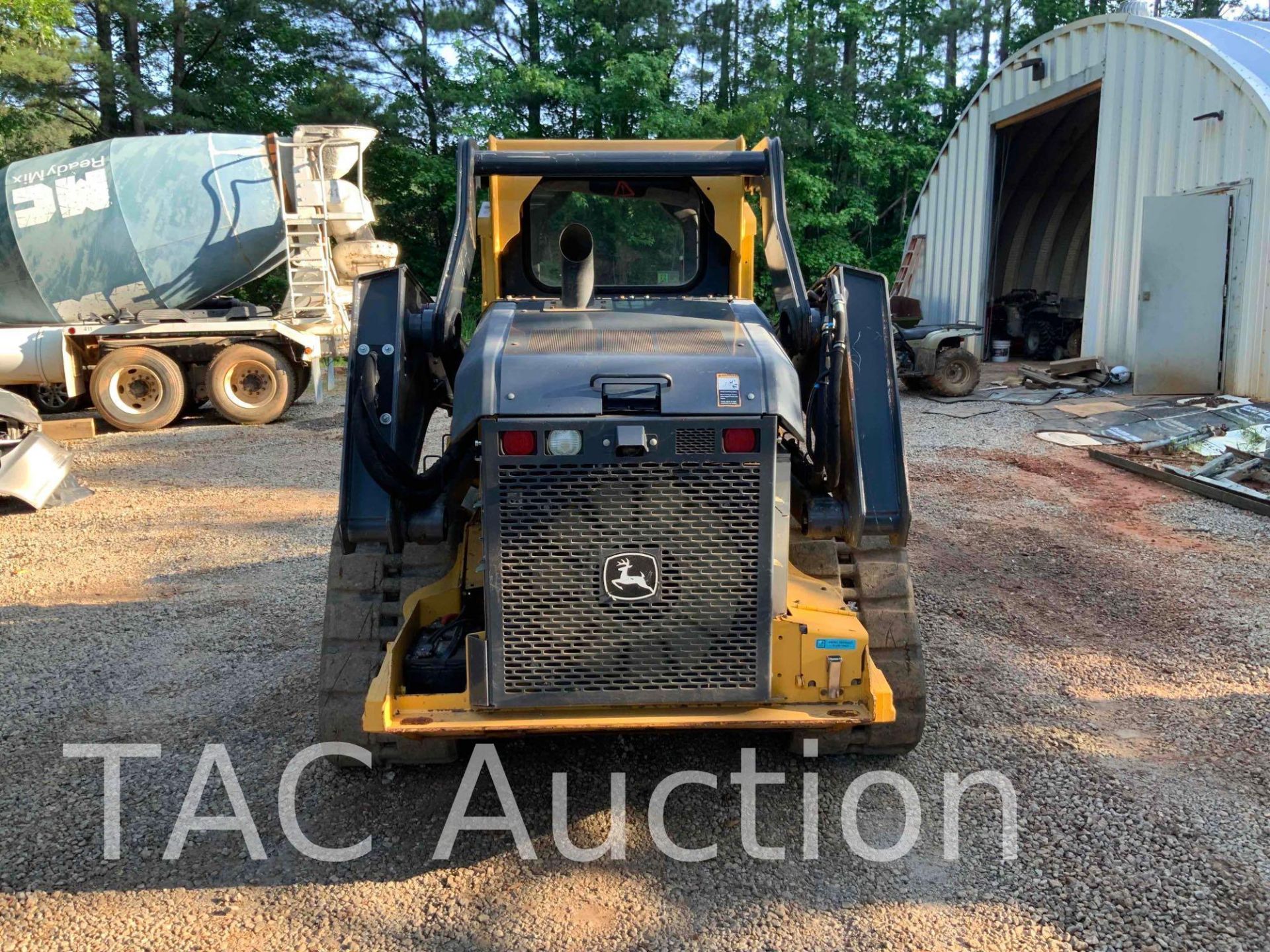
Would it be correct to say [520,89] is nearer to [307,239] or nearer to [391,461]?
[307,239]

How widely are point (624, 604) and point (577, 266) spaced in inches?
53.8

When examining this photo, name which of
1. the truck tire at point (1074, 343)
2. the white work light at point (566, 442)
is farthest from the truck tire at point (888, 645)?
the truck tire at point (1074, 343)

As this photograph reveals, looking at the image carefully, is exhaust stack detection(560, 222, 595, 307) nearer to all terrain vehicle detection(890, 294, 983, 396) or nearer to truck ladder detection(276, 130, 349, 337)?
truck ladder detection(276, 130, 349, 337)

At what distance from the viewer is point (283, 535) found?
7574 millimetres

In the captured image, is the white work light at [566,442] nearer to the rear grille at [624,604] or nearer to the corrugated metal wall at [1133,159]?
the rear grille at [624,604]

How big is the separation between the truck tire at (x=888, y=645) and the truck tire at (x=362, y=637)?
4.84 feet

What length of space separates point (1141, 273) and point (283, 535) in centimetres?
1090

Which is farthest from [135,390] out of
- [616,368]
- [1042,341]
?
[1042,341]

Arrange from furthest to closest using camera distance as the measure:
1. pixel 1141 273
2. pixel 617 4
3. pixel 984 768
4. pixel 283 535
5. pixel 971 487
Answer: pixel 617 4
pixel 1141 273
pixel 971 487
pixel 283 535
pixel 984 768

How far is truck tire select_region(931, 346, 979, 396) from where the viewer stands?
45.9 feet

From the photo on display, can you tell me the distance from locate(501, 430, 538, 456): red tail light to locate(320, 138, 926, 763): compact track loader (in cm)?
2

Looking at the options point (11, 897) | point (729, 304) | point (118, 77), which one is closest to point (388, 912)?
point (11, 897)

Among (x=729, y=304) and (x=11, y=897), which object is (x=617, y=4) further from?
(x=11, y=897)

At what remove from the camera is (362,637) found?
374 cm
